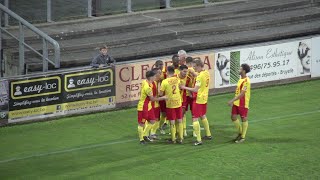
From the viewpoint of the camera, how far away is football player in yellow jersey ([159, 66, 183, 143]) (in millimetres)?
20922

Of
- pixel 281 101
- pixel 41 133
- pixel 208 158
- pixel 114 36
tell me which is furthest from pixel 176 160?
pixel 114 36

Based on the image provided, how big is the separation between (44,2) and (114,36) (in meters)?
2.66

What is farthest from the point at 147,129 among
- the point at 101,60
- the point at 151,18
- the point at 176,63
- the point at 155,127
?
the point at 151,18

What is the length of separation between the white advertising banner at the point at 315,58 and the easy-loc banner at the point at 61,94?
24.4ft

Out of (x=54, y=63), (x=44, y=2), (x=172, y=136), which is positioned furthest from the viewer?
(x=44, y=2)

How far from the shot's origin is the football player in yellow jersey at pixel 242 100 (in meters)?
20.9

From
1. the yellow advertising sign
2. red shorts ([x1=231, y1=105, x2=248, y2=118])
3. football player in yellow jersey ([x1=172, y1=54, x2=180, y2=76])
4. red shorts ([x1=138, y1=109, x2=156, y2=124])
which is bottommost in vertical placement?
the yellow advertising sign

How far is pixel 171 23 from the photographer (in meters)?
30.8

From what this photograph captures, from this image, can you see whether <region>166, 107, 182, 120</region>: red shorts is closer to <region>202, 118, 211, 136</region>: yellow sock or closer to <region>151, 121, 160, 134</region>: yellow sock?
<region>151, 121, 160, 134</region>: yellow sock

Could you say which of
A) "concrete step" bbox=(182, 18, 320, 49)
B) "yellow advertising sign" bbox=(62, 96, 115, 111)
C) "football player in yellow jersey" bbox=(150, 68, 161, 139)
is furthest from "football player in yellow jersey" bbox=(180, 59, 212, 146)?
"concrete step" bbox=(182, 18, 320, 49)

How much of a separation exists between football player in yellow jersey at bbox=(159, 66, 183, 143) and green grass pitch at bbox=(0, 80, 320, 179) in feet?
2.24

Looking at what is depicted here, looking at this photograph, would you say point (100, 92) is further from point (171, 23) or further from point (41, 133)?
point (171, 23)

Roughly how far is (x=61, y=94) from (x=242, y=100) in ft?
18.6

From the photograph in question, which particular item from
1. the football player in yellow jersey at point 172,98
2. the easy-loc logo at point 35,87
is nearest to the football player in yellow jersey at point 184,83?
the football player in yellow jersey at point 172,98
